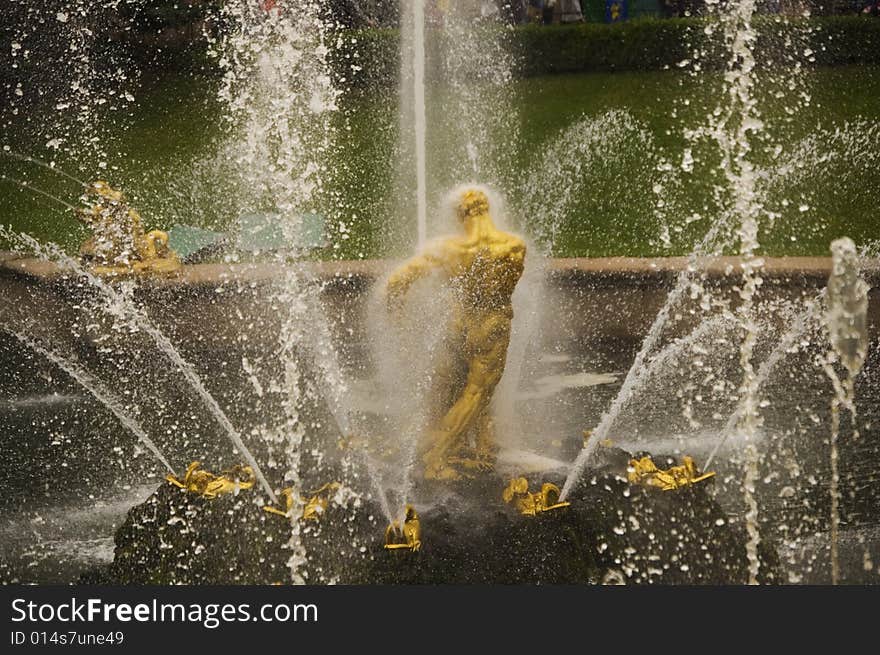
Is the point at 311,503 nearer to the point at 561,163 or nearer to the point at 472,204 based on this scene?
the point at 472,204

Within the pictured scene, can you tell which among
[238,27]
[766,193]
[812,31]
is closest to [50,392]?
[238,27]

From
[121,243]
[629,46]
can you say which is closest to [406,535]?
[121,243]

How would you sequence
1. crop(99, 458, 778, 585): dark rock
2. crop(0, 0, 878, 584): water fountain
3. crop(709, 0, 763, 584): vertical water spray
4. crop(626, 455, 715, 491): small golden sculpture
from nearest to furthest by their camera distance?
crop(99, 458, 778, 585): dark rock → crop(0, 0, 878, 584): water fountain → crop(626, 455, 715, 491): small golden sculpture → crop(709, 0, 763, 584): vertical water spray

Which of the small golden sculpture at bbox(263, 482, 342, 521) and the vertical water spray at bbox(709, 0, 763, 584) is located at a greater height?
the vertical water spray at bbox(709, 0, 763, 584)

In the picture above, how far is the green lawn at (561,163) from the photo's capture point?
Answer: 7.91m

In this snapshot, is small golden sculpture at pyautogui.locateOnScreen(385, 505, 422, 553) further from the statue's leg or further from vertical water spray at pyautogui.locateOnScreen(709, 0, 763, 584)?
vertical water spray at pyautogui.locateOnScreen(709, 0, 763, 584)

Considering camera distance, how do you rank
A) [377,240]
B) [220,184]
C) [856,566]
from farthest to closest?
[220,184]
[377,240]
[856,566]

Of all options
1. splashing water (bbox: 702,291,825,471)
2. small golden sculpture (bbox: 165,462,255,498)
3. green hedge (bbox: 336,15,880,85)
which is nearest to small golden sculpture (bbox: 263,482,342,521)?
small golden sculpture (bbox: 165,462,255,498)

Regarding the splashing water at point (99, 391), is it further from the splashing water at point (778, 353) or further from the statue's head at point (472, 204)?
the splashing water at point (778, 353)

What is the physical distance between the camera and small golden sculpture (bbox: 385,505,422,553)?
353 centimetres

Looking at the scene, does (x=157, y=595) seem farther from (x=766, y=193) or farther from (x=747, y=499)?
(x=766, y=193)

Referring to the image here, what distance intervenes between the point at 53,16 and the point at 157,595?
7147mm

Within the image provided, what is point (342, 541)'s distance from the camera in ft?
11.8

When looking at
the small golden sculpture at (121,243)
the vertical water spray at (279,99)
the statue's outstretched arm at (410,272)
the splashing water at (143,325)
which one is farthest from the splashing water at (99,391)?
the vertical water spray at (279,99)
